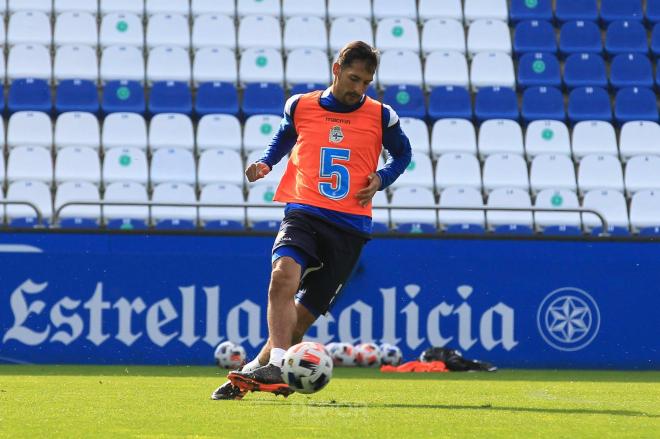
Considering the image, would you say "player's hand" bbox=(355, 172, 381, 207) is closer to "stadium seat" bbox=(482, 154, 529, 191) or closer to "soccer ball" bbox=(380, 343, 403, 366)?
"soccer ball" bbox=(380, 343, 403, 366)

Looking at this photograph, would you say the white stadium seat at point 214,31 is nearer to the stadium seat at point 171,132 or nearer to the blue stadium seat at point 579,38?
the stadium seat at point 171,132

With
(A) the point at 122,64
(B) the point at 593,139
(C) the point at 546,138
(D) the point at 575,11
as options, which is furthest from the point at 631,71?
(A) the point at 122,64

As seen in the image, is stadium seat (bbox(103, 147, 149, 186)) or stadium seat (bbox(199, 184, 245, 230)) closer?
stadium seat (bbox(199, 184, 245, 230))

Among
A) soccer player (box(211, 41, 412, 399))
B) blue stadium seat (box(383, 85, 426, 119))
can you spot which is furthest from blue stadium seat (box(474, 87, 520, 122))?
soccer player (box(211, 41, 412, 399))

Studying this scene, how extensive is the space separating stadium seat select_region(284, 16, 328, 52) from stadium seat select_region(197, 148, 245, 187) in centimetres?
242

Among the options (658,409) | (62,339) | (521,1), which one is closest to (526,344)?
(62,339)

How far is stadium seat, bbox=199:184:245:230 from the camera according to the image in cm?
1204

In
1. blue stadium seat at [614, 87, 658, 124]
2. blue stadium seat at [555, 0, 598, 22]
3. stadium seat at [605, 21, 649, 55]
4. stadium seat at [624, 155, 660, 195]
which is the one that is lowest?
stadium seat at [624, 155, 660, 195]

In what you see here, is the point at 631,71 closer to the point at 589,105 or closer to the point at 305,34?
the point at 589,105

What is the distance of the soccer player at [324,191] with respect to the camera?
5.46 meters

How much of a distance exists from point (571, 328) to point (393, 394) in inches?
186

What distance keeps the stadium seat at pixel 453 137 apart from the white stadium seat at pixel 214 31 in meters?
2.95

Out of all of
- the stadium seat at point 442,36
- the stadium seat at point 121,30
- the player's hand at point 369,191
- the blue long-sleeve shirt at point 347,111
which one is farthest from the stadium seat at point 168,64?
the player's hand at point 369,191

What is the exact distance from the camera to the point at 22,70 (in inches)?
544
